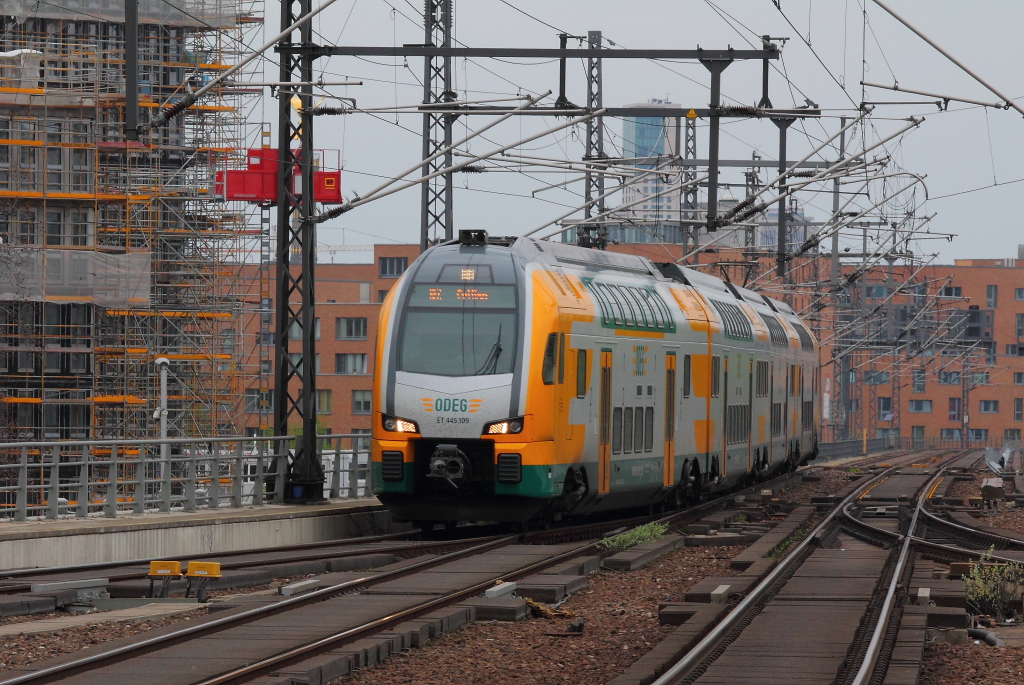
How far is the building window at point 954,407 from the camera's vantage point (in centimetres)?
11750

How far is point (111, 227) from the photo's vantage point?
168ft

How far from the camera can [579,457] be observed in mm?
20438

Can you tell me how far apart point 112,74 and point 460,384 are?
36.1 m

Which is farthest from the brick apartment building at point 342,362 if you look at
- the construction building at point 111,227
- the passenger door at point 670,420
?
the passenger door at point 670,420

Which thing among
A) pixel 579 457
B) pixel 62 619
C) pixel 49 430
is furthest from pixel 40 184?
pixel 62 619

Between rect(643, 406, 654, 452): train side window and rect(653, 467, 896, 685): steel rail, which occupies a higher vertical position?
rect(643, 406, 654, 452): train side window

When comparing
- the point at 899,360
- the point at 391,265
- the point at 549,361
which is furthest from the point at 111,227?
the point at 391,265

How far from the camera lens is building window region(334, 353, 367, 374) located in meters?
93.9

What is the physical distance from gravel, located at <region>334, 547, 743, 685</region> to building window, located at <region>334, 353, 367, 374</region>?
7946cm

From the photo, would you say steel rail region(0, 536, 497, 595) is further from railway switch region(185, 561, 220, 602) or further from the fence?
the fence

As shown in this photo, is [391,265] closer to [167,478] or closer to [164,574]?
[167,478]

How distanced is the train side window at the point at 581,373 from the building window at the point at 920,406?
101076 mm

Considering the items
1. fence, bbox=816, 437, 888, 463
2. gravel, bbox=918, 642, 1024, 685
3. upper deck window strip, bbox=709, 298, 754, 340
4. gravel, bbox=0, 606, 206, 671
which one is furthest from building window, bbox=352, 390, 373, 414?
gravel, bbox=918, 642, 1024, 685

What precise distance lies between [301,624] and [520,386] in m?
7.82
